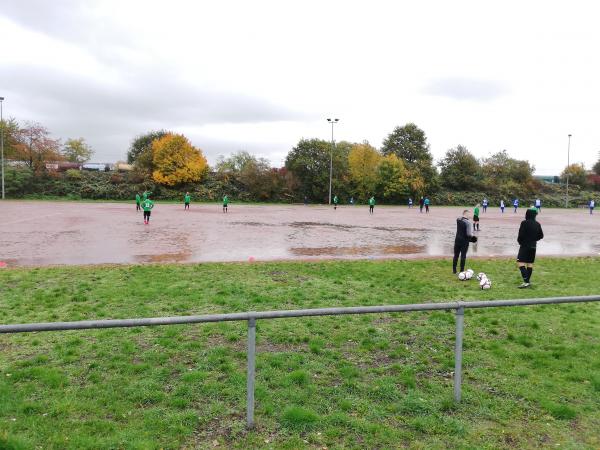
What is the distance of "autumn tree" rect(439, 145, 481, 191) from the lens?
78.1 meters

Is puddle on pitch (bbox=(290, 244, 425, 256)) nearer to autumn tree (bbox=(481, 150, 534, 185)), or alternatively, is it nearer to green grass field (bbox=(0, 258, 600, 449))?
green grass field (bbox=(0, 258, 600, 449))

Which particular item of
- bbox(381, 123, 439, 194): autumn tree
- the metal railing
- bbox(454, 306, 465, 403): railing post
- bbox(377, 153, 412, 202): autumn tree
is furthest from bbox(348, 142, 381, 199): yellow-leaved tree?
the metal railing

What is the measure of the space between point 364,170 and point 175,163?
88.4ft

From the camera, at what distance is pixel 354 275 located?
37.3 ft

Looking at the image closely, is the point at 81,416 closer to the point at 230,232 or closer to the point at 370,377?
the point at 370,377

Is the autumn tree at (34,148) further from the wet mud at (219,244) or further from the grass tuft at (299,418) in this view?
the grass tuft at (299,418)

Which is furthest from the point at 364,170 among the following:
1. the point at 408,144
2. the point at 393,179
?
the point at 408,144

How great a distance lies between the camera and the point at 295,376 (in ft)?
17.1

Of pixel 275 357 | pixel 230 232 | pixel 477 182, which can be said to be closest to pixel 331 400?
→ pixel 275 357

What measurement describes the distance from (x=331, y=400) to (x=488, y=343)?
2.81 m

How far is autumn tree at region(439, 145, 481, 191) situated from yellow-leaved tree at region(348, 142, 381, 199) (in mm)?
16927

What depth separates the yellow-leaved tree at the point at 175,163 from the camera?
65875 mm

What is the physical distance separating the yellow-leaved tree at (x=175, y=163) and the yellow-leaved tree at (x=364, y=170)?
21.8m

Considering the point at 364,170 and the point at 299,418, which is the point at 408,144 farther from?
the point at 299,418
